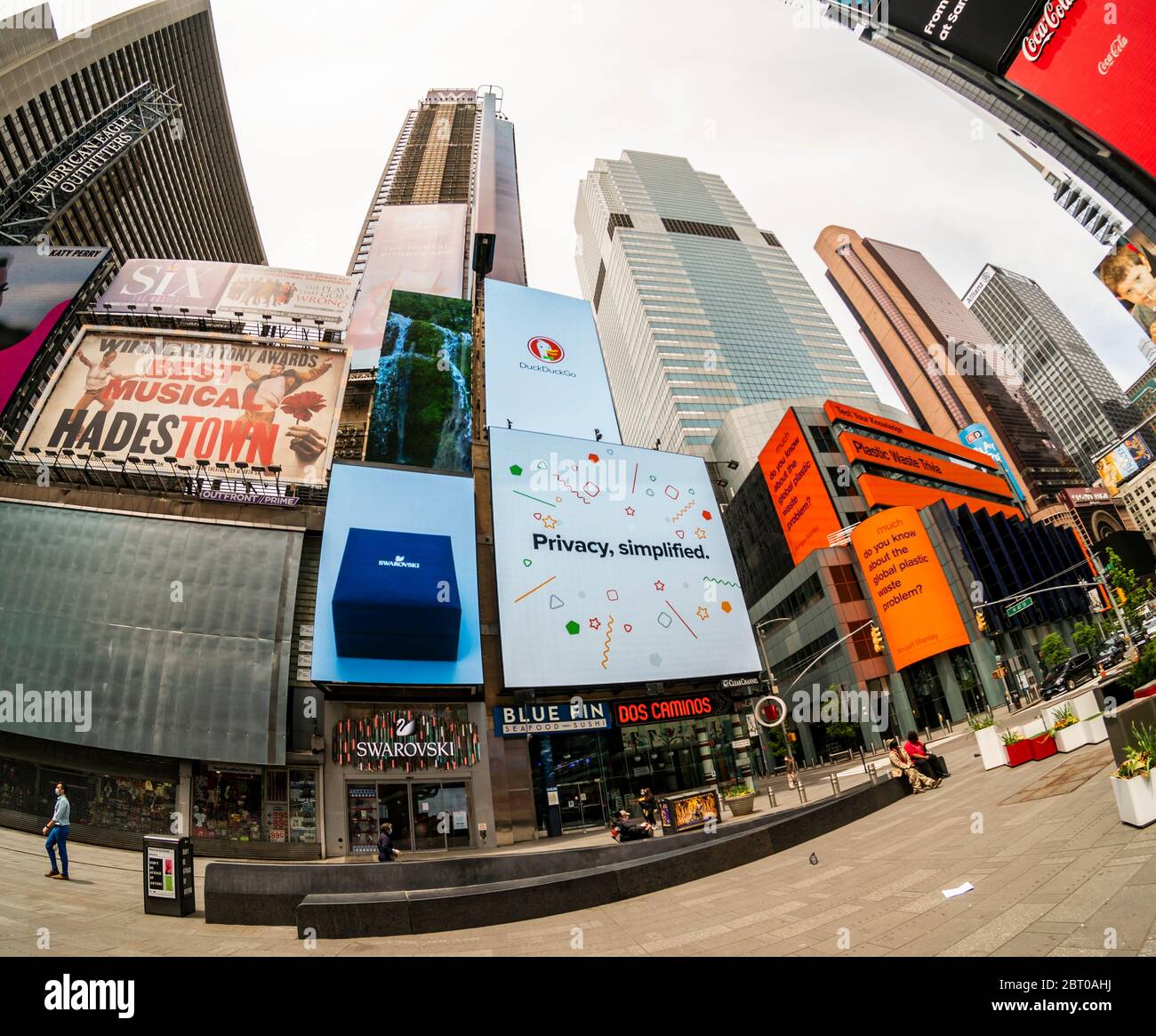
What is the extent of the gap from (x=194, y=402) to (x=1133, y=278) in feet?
182

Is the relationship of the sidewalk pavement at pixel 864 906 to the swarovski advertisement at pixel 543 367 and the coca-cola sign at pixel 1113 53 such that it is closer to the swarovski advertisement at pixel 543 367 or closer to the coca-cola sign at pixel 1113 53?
the swarovski advertisement at pixel 543 367

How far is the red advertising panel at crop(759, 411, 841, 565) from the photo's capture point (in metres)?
57.8

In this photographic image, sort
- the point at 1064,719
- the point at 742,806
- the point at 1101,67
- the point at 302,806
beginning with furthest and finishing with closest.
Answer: the point at 1101,67
the point at 302,806
the point at 742,806
the point at 1064,719

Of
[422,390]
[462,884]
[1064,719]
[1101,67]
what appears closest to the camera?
[462,884]

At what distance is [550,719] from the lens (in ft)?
83.5

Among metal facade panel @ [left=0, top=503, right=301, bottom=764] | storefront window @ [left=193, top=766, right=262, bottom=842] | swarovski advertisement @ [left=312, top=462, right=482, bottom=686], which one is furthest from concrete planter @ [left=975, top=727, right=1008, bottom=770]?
storefront window @ [left=193, top=766, right=262, bottom=842]

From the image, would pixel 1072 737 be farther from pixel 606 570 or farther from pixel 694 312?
pixel 694 312

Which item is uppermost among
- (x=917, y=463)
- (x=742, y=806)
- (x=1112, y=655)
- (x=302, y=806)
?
(x=917, y=463)

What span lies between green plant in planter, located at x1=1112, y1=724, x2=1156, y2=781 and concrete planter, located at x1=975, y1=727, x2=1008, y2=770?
8.73m

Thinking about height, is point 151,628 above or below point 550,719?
above


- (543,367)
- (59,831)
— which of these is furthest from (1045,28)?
(59,831)

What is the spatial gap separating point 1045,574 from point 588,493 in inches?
2426

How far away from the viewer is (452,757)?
23281 millimetres

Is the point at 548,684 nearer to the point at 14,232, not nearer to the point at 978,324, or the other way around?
the point at 14,232
